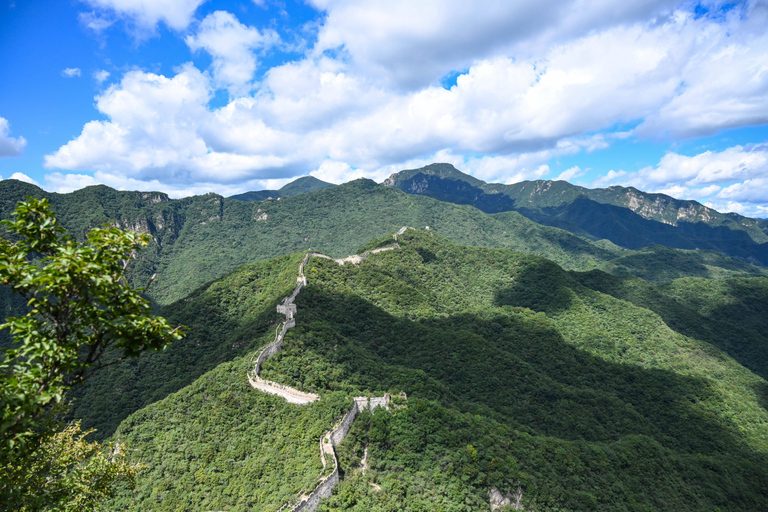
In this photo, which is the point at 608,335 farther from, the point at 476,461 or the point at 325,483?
the point at 325,483

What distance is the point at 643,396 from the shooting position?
7025cm

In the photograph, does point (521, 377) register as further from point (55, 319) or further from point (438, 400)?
point (55, 319)

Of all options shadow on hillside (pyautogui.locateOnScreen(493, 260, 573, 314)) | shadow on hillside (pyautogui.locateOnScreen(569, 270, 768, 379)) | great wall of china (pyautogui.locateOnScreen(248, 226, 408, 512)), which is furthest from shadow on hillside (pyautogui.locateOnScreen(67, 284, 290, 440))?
shadow on hillside (pyautogui.locateOnScreen(569, 270, 768, 379))

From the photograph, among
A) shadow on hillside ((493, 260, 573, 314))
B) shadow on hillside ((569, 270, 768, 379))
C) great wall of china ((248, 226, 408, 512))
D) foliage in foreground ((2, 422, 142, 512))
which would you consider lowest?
shadow on hillside ((569, 270, 768, 379))

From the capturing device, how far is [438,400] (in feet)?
159

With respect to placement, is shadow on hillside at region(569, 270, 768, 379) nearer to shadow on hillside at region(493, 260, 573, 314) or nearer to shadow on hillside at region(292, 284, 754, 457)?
shadow on hillside at region(493, 260, 573, 314)

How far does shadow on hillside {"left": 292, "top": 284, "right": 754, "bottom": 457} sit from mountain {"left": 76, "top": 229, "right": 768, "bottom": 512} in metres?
0.34

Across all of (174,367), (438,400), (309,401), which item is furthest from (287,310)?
(438,400)

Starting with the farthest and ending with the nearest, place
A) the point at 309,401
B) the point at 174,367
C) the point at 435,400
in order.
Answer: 1. the point at 174,367
2. the point at 435,400
3. the point at 309,401

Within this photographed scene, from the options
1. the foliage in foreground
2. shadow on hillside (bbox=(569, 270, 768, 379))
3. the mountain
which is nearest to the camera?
the foliage in foreground

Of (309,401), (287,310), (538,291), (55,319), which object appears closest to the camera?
(55,319)

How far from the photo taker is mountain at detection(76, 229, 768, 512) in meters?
35.2

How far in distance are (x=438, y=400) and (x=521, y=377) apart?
21.9 meters

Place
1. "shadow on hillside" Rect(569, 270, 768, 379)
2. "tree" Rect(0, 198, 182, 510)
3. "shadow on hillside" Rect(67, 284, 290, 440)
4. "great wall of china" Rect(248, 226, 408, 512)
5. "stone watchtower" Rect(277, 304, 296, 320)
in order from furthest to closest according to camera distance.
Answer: "shadow on hillside" Rect(569, 270, 768, 379) < "stone watchtower" Rect(277, 304, 296, 320) < "shadow on hillside" Rect(67, 284, 290, 440) < "great wall of china" Rect(248, 226, 408, 512) < "tree" Rect(0, 198, 182, 510)
